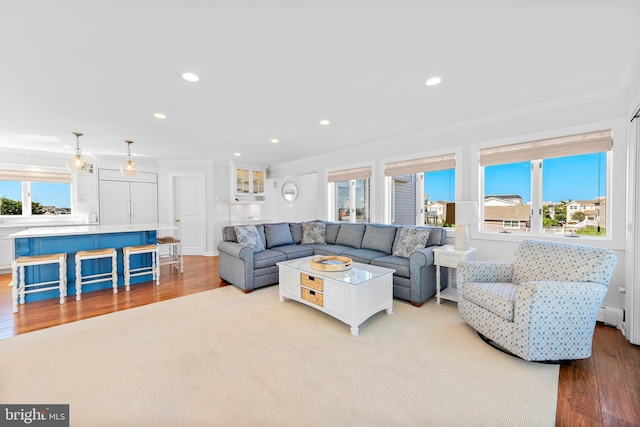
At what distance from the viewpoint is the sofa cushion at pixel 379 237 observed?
13.5ft

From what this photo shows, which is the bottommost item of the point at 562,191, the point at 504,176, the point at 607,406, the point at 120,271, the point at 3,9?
the point at 607,406

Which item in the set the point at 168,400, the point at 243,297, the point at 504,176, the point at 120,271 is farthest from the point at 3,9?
the point at 504,176

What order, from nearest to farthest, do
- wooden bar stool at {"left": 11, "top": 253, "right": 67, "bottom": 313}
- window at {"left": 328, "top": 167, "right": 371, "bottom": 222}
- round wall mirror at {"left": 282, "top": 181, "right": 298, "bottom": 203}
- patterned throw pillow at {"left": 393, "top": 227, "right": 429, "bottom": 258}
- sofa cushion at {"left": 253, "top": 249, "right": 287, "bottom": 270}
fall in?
wooden bar stool at {"left": 11, "top": 253, "right": 67, "bottom": 313} < patterned throw pillow at {"left": 393, "top": 227, "right": 429, "bottom": 258} < sofa cushion at {"left": 253, "top": 249, "right": 287, "bottom": 270} < window at {"left": 328, "top": 167, "right": 371, "bottom": 222} < round wall mirror at {"left": 282, "top": 181, "right": 298, "bottom": 203}

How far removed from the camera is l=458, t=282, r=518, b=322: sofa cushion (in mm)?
2152

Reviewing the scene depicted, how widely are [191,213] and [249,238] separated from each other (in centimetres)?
328

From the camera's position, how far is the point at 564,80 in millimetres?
2463

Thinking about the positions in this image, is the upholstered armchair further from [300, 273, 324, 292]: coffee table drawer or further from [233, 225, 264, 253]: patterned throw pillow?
[233, 225, 264, 253]: patterned throw pillow

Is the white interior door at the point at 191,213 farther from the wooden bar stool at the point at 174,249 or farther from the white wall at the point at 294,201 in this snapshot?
the white wall at the point at 294,201

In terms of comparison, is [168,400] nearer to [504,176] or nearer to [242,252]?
[242,252]

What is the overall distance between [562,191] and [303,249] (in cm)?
358

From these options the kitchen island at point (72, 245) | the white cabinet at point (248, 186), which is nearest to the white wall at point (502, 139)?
the white cabinet at point (248, 186)

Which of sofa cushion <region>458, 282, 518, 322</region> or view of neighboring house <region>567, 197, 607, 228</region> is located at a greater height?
view of neighboring house <region>567, 197, 607, 228</region>

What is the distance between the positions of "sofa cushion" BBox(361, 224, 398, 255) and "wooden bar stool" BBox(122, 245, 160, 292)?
3.40m

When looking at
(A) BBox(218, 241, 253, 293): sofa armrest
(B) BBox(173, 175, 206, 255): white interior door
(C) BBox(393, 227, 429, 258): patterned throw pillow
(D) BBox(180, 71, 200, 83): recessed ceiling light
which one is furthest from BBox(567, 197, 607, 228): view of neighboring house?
(B) BBox(173, 175, 206, 255): white interior door
